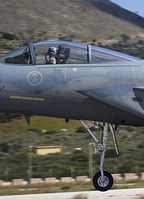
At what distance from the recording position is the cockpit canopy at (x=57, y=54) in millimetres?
12734

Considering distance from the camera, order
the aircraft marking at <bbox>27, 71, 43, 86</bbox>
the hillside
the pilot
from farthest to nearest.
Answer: the hillside < the pilot < the aircraft marking at <bbox>27, 71, 43, 86</bbox>

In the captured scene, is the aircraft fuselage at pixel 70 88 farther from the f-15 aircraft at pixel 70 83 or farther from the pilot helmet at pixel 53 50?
the pilot helmet at pixel 53 50

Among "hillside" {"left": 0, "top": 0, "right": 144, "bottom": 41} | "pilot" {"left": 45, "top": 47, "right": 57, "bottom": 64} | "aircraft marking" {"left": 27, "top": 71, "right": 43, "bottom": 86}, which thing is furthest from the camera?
"hillside" {"left": 0, "top": 0, "right": 144, "bottom": 41}

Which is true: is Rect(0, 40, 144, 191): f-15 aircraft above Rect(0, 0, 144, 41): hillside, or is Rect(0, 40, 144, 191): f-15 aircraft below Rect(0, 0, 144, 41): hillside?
below

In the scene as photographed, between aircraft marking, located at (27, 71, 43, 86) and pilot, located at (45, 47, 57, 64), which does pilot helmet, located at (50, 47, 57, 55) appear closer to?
pilot, located at (45, 47, 57, 64)

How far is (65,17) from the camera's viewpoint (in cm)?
16575

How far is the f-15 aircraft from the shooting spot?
1252 cm

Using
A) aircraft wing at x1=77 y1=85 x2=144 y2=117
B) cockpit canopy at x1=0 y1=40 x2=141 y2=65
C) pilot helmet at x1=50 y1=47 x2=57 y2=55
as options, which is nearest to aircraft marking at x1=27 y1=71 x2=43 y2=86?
cockpit canopy at x1=0 y1=40 x2=141 y2=65

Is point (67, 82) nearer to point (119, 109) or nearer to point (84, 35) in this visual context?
point (119, 109)

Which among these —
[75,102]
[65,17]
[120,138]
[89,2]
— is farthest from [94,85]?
[89,2]

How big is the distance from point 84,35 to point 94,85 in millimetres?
138164

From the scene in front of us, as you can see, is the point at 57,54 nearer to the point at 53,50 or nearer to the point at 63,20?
the point at 53,50

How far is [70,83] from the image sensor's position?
41.1ft

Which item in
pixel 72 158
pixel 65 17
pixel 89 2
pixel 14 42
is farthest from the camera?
pixel 89 2
